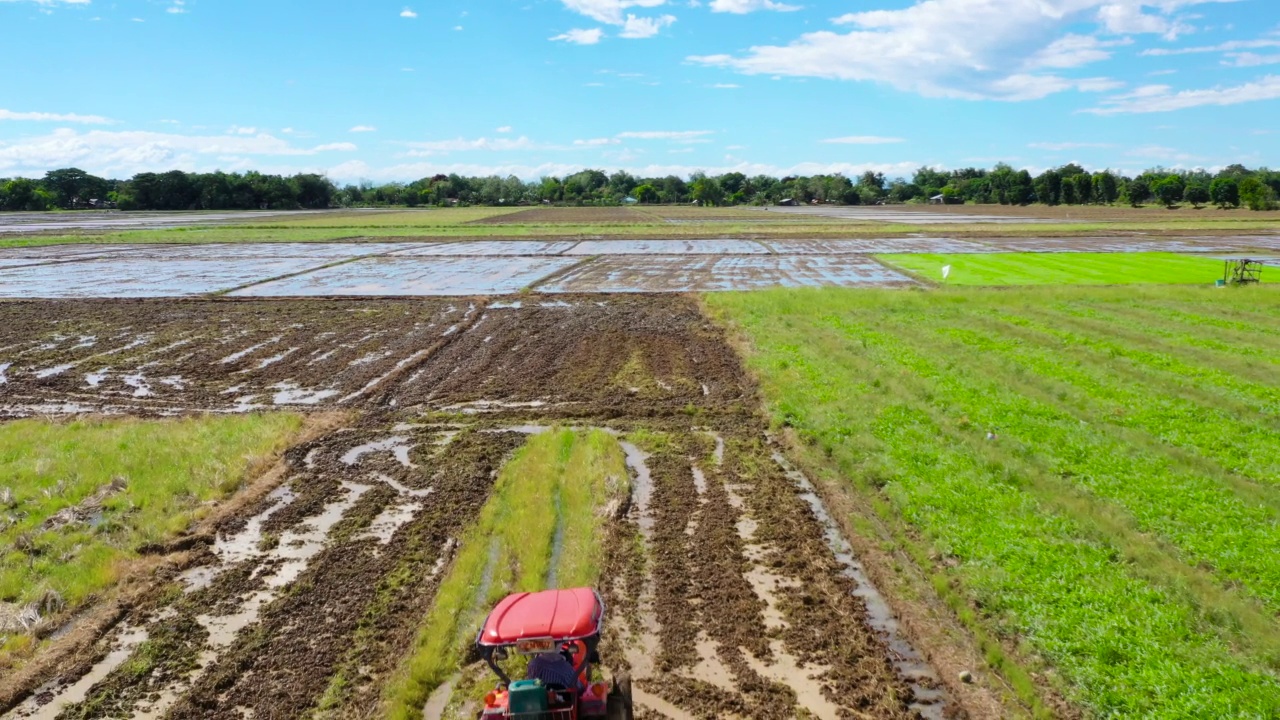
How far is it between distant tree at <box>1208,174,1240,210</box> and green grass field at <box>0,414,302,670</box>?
13056cm

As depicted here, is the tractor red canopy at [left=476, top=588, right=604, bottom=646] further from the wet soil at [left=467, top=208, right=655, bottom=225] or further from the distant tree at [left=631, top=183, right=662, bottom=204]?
the distant tree at [left=631, top=183, right=662, bottom=204]

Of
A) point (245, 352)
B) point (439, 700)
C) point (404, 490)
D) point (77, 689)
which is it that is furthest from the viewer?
point (245, 352)

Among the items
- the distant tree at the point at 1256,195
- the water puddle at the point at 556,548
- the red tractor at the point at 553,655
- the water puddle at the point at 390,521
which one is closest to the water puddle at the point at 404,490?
the water puddle at the point at 390,521

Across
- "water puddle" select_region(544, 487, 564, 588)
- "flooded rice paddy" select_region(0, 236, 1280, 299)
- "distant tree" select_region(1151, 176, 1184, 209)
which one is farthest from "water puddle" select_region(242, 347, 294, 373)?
"distant tree" select_region(1151, 176, 1184, 209)

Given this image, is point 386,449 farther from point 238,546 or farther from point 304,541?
point 238,546

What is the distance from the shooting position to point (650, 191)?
601 feet

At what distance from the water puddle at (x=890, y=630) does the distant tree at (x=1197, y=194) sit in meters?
136

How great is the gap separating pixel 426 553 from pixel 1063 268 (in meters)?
37.2

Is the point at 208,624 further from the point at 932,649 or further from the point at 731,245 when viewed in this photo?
the point at 731,245

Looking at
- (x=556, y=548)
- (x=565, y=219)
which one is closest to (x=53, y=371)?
(x=556, y=548)

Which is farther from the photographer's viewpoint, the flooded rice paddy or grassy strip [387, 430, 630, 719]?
the flooded rice paddy

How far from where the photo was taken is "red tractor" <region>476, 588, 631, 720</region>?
5766mm

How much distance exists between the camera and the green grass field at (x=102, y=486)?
944cm

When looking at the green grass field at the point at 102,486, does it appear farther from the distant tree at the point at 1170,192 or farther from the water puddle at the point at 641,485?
the distant tree at the point at 1170,192
